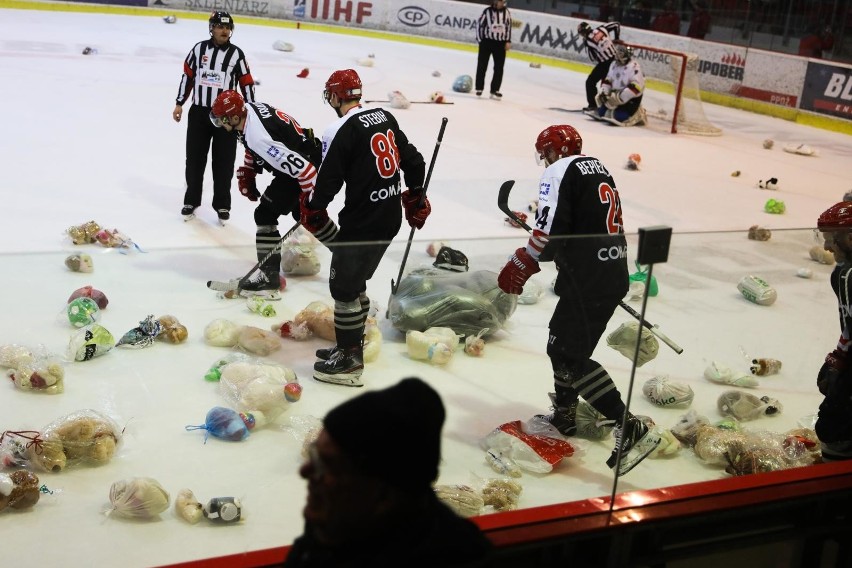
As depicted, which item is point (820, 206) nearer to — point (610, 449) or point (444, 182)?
point (444, 182)

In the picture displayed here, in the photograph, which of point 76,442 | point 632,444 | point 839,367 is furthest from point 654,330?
point 76,442

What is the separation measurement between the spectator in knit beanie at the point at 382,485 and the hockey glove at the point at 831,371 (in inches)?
86.7

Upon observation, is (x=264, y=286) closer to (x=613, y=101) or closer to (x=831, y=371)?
(x=831, y=371)

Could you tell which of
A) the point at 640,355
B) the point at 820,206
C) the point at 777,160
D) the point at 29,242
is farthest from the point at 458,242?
the point at 777,160

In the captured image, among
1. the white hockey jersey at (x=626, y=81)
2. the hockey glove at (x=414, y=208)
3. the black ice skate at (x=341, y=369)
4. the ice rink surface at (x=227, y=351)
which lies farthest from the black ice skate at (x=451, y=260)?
the white hockey jersey at (x=626, y=81)

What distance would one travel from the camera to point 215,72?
6.18 m

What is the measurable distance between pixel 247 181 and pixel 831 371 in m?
3.02

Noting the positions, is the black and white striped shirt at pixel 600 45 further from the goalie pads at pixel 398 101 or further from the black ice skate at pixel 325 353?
the black ice skate at pixel 325 353

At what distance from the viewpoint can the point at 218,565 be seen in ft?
7.25

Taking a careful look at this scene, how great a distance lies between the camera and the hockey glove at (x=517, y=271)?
281cm

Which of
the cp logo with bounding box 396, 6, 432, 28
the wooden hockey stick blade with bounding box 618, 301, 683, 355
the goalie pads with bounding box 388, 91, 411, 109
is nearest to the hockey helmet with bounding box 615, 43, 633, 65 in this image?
the goalie pads with bounding box 388, 91, 411, 109

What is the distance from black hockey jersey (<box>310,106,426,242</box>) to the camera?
13.0 ft

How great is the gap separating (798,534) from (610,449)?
21.6 inches

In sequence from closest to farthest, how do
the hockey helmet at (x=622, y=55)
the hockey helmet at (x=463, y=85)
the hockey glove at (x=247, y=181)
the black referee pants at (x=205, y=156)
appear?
the hockey glove at (x=247, y=181), the black referee pants at (x=205, y=156), the hockey helmet at (x=622, y=55), the hockey helmet at (x=463, y=85)
